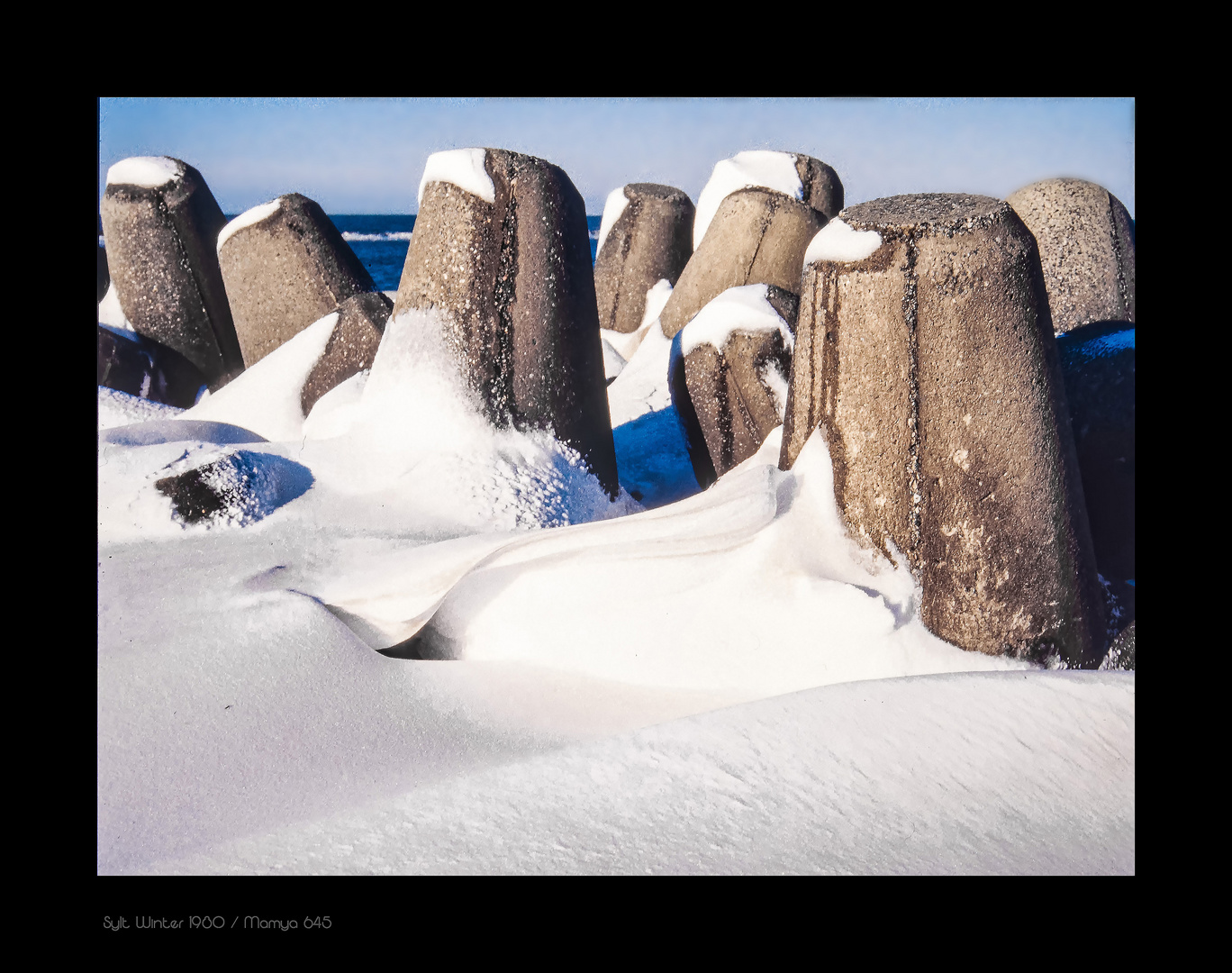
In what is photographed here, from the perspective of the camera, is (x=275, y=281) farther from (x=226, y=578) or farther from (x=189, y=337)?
(x=226, y=578)

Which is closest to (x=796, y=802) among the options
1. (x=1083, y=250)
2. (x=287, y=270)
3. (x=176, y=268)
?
(x=1083, y=250)

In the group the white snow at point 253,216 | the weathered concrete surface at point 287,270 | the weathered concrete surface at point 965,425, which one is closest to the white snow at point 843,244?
the weathered concrete surface at point 965,425

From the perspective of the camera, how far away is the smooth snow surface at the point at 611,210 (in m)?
5.40

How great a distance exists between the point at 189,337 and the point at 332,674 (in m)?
3.62

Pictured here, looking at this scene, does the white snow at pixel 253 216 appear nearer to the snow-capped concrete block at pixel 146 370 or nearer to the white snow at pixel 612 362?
the snow-capped concrete block at pixel 146 370

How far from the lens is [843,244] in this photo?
184 cm

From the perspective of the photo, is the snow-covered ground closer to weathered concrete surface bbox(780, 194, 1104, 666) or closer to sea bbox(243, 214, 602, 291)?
weathered concrete surface bbox(780, 194, 1104, 666)

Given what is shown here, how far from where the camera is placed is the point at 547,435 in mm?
2592

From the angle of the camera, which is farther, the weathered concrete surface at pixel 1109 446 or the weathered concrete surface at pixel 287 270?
the weathered concrete surface at pixel 287 270

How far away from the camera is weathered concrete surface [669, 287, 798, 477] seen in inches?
120

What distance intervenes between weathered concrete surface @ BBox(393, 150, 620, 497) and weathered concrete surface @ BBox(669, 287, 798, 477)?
63 centimetres

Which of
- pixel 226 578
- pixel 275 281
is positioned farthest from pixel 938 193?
pixel 275 281

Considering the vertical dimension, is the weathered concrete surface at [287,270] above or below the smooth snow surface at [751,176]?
below

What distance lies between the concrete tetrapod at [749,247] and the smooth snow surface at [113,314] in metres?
2.57
